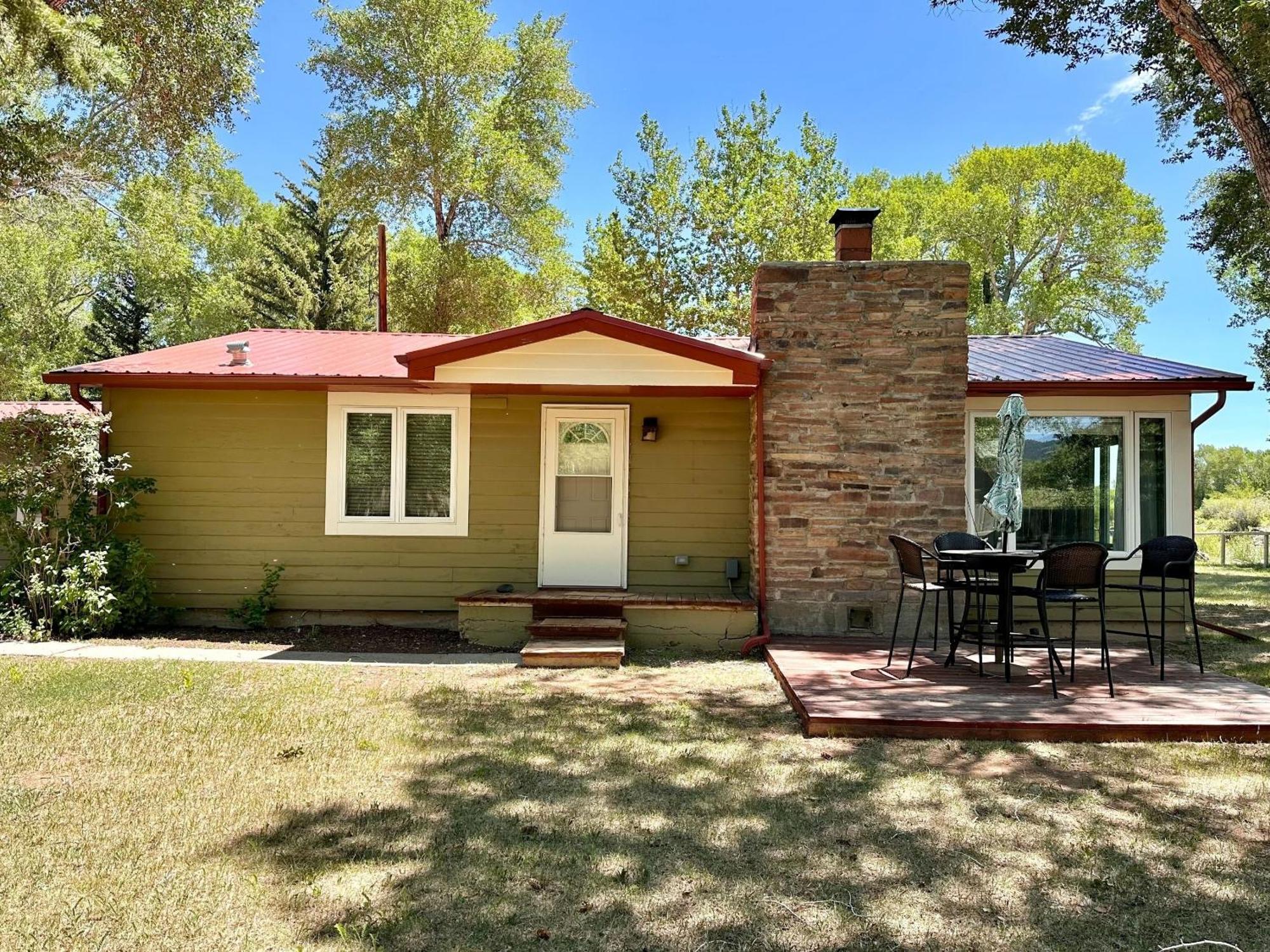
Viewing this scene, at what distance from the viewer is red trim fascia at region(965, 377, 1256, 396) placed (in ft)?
23.5

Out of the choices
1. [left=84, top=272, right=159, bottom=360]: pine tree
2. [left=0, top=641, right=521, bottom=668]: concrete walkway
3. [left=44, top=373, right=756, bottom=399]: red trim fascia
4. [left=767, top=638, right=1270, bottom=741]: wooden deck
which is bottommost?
[left=0, top=641, right=521, bottom=668]: concrete walkway

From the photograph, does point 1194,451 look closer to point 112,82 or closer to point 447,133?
point 112,82

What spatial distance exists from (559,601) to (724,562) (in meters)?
1.76

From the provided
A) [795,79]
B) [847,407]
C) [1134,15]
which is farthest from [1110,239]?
[847,407]

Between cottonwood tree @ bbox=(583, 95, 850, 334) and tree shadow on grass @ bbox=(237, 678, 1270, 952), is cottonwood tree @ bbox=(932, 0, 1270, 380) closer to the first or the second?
tree shadow on grass @ bbox=(237, 678, 1270, 952)

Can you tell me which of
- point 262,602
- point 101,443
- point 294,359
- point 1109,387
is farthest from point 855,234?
point 101,443

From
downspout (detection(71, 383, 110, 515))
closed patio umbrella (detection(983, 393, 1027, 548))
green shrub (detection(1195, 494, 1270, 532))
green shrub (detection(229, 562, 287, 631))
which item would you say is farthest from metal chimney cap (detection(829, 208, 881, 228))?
green shrub (detection(1195, 494, 1270, 532))

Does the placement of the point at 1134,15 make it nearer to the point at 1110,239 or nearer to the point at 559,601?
the point at 559,601

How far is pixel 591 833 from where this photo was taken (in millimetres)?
3152

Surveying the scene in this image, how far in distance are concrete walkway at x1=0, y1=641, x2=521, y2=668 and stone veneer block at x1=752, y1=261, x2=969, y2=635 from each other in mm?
2789

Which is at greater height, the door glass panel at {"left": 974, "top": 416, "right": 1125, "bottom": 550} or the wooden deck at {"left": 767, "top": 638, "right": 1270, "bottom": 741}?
the door glass panel at {"left": 974, "top": 416, "right": 1125, "bottom": 550}

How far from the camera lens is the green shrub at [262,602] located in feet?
25.4

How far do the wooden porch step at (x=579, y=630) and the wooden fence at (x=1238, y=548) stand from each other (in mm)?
17708

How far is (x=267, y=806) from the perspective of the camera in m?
3.36
